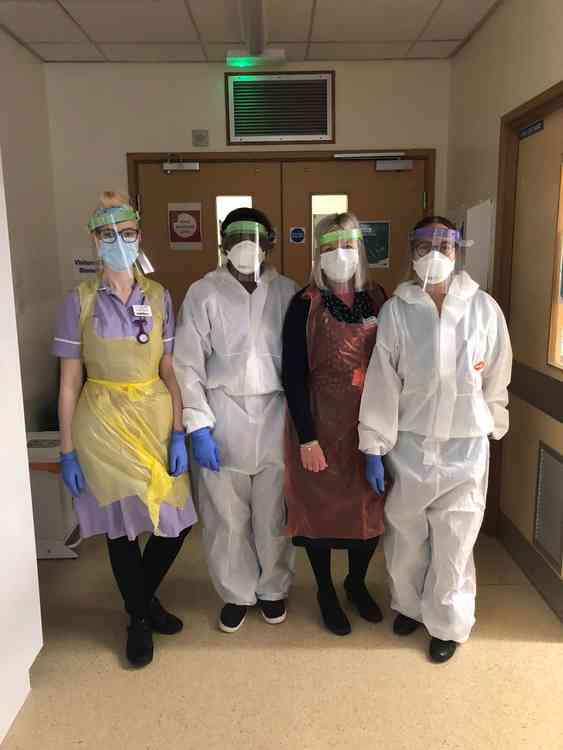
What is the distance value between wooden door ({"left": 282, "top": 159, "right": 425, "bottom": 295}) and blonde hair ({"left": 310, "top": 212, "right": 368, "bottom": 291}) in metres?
1.48

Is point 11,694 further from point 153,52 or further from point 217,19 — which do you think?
point 153,52

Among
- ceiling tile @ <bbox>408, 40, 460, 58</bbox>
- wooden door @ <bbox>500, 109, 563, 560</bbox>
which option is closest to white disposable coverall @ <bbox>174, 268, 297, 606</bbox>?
wooden door @ <bbox>500, 109, 563, 560</bbox>

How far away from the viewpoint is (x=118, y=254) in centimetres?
190

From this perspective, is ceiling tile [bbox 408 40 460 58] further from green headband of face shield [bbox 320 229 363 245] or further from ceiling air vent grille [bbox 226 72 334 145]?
green headband of face shield [bbox 320 229 363 245]

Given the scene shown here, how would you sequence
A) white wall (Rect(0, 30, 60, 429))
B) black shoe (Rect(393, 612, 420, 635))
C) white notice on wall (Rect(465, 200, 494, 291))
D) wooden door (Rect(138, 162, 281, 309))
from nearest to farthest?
1. black shoe (Rect(393, 612, 420, 635))
2. white notice on wall (Rect(465, 200, 494, 291))
3. white wall (Rect(0, 30, 60, 429))
4. wooden door (Rect(138, 162, 281, 309))

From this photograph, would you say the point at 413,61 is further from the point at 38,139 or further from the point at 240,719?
the point at 240,719

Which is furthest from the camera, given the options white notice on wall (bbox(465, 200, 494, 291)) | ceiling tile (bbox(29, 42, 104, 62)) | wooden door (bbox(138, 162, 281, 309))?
wooden door (bbox(138, 162, 281, 309))

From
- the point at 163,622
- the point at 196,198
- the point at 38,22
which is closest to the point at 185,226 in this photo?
the point at 196,198

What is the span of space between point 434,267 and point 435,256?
0.11 feet

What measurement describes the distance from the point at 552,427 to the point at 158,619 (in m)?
1.61

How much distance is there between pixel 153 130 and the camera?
134 inches

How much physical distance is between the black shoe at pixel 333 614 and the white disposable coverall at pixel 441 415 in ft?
1.03

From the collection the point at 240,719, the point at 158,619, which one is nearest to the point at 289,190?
the point at 158,619

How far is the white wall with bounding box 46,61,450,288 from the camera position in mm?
3363
